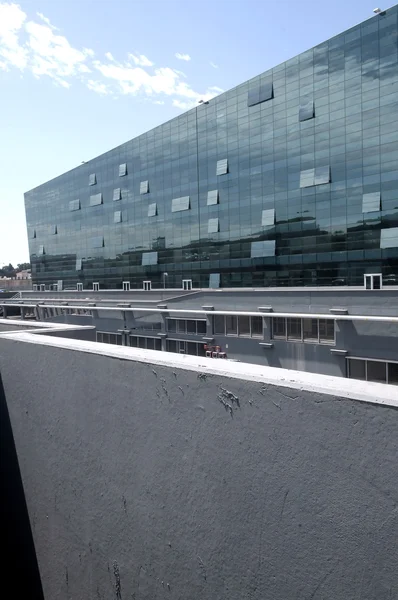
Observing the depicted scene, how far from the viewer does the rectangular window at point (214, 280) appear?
34.6 meters

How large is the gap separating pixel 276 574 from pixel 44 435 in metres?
2.84

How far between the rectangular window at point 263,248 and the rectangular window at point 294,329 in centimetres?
1635

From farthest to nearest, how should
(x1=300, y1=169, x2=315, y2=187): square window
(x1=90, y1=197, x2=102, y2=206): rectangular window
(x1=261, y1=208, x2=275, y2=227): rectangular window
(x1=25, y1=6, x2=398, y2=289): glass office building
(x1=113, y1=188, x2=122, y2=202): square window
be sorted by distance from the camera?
1. (x1=90, y1=197, x2=102, y2=206): rectangular window
2. (x1=113, y1=188, x2=122, y2=202): square window
3. (x1=261, y1=208, x2=275, y2=227): rectangular window
4. (x1=300, y1=169, x2=315, y2=187): square window
5. (x1=25, y1=6, x2=398, y2=289): glass office building

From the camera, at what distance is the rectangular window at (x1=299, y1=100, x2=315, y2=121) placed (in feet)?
92.1

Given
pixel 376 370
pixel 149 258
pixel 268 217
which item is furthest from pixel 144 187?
pixel 376 370

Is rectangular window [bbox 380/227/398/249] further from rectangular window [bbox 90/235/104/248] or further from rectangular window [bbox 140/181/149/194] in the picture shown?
rectangular window [bbox 90/235/104/248]

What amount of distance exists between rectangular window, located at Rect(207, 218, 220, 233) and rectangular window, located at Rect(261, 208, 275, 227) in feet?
14.9

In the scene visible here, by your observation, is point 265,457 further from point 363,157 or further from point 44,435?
point 363,157

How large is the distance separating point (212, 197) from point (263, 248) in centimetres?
697

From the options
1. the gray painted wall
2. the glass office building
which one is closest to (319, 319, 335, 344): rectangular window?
the gray painted wall

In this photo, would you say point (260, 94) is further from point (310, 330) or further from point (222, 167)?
point (310, 330)

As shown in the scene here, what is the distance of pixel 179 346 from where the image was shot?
726 inches

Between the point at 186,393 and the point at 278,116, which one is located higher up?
the point at 278,116

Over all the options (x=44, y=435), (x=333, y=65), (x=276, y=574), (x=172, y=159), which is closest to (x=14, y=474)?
(x=44, y=435)
